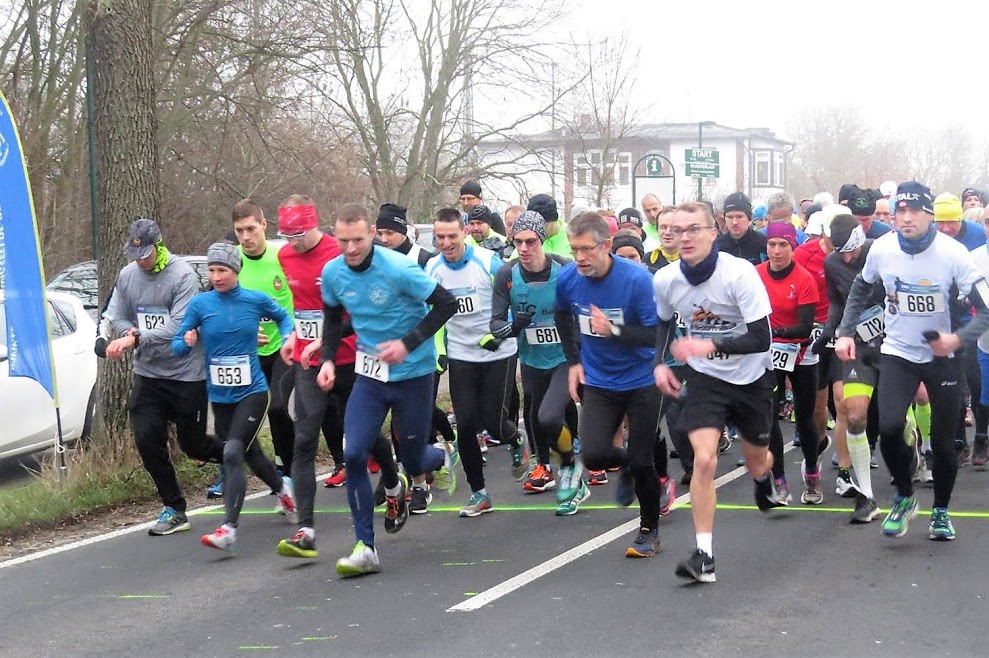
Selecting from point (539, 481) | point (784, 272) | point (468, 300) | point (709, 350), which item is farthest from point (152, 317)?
point (784, 272)

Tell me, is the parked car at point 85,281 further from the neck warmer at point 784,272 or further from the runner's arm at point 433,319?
the runner's arm at point 433,319

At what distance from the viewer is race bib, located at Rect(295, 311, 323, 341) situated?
8.91 metres

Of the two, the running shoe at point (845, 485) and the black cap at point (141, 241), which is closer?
the black cap at point (141, 241)

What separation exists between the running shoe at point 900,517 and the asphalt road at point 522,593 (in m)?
0.09

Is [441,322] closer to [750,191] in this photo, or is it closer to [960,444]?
[960,444]

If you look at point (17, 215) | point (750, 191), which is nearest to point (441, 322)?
point (17, 215)

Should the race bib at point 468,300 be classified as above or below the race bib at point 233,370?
above

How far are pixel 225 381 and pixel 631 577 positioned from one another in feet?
10.0

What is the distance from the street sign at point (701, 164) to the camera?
33594 millimetres

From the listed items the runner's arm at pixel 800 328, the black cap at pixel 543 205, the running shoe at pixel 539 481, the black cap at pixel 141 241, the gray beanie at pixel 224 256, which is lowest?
the running shoe at pixel 539 481

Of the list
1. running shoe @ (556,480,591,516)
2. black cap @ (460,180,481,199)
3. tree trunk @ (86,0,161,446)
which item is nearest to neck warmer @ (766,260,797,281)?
running shoe @ (556,480,591,516)

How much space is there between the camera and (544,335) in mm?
9227

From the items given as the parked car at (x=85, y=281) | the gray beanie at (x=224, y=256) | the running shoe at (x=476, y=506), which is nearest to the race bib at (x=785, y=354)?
the running shoe at (x=476, y=506)

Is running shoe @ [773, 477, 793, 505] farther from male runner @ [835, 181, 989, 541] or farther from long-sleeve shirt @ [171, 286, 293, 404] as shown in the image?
long-sleeve shirt @ [171, 286, 293, 404]
